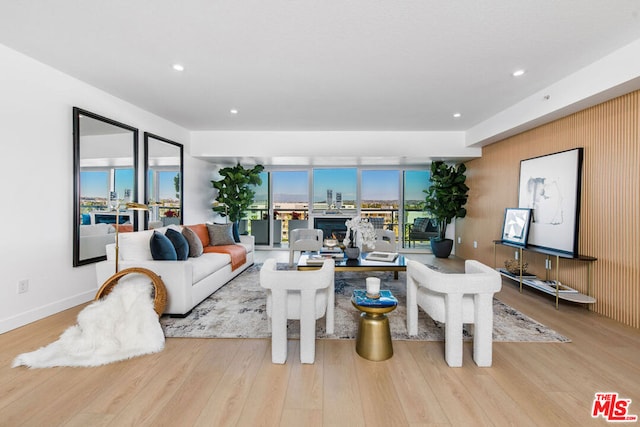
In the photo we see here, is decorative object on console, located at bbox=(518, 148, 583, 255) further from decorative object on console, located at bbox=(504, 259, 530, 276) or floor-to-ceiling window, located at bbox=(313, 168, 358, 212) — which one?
floor-to-ceiling window, located at bbox=(313, 168, 358, 212)

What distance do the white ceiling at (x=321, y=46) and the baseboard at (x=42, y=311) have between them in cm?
243

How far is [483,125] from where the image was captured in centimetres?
459

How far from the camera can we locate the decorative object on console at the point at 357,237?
135 inches

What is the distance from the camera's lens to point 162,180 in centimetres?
450

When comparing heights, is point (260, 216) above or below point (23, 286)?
above

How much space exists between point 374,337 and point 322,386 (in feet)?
1.73

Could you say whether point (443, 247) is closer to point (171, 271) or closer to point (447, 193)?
point (447, 193)

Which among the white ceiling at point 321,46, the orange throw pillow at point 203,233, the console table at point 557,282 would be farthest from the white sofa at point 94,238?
the console table at point 557,282

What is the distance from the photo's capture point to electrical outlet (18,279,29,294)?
2.57 m

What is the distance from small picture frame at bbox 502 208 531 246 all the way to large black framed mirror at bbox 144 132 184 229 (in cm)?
534

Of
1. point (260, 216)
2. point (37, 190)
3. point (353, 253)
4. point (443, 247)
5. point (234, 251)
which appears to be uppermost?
point (37, 190)

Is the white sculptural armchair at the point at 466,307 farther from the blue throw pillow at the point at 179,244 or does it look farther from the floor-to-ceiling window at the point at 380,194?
the floor-to-ceiling window at the point at 380,194

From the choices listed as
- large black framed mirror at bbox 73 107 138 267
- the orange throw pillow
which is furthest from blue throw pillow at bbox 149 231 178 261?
the orange throw pillow

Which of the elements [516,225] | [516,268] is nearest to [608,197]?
[516,225]
